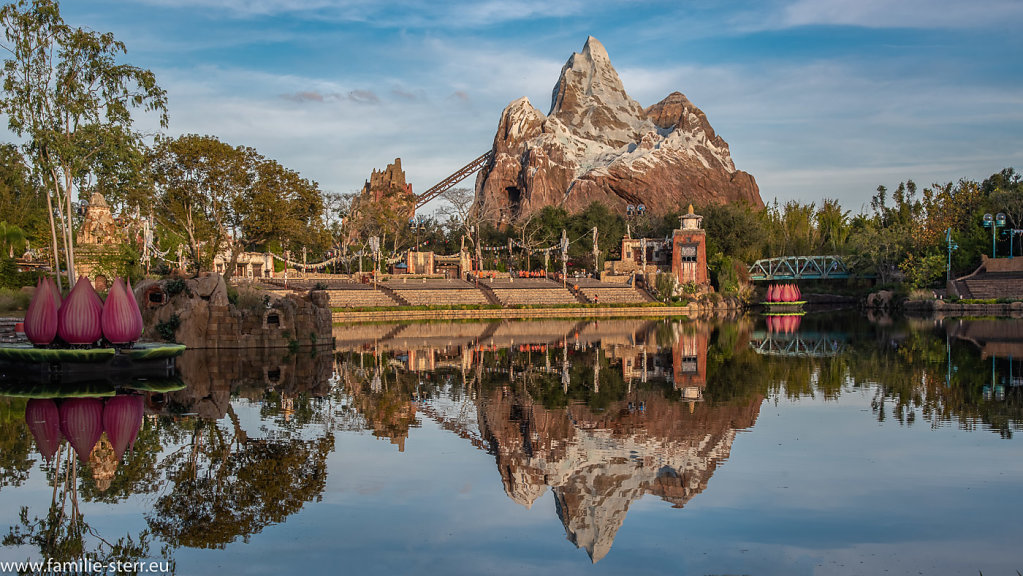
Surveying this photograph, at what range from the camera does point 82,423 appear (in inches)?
551

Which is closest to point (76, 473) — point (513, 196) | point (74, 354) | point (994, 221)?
point (74, 354)

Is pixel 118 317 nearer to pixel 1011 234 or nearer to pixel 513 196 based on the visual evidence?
pixel 1011 234

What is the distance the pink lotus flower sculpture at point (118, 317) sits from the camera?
20578 millimetres

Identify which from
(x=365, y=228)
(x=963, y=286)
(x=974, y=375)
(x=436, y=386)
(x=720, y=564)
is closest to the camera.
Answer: (x=720, y=564)

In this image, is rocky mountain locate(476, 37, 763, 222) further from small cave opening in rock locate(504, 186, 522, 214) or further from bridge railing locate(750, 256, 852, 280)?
bridge railing locate(750, 256, 852, 280)

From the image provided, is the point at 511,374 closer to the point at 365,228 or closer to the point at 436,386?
the point at 436,386

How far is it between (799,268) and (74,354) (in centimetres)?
7751

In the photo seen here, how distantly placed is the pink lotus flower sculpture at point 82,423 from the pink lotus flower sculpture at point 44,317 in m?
4.55

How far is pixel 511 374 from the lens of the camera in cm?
2183

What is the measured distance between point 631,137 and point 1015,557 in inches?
5227

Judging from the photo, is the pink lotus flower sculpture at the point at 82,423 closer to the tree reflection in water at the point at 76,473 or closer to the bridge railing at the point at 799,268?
the tree reflection in water at the point at 76,473

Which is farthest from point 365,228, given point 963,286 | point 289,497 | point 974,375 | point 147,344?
point 289,497

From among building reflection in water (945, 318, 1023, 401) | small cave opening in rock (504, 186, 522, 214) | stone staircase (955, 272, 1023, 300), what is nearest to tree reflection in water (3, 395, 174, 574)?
building reflection in water (945, 318, 1023, 401)

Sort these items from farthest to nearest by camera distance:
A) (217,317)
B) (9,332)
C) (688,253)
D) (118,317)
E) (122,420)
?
1. (688,253)
2. (217,317)
3. (9,332)
4. (118,317)
5. (122,420)
